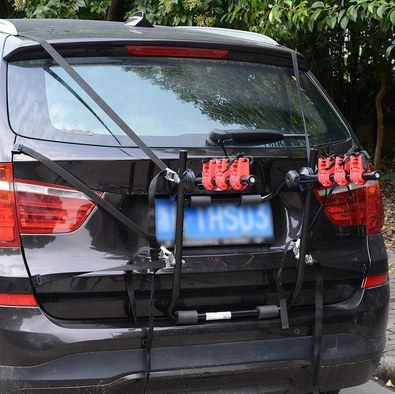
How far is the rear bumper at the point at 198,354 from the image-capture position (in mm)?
2781

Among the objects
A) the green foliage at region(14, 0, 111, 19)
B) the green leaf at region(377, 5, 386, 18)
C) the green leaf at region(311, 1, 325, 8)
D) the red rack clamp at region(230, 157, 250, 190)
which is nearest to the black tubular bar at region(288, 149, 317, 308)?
the red rack clamp at region(230, 157, 250, 190)

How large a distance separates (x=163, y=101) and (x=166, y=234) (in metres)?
0.57

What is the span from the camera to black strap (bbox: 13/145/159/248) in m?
2.77

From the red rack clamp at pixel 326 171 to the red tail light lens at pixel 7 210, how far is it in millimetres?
1120

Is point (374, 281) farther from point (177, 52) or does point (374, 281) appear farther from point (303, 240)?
point (177, 52)

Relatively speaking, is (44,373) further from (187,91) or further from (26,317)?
(187,91)

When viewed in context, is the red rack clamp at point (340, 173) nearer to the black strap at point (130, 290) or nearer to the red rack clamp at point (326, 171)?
the red rack clamp at point (326, 171)

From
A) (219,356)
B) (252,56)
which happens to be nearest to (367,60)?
(252,56)

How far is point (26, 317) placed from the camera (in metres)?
2.79

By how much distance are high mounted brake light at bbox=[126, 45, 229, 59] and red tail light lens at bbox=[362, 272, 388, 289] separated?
112 centimetres

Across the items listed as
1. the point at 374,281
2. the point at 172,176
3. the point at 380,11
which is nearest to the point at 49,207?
the point at 172,176

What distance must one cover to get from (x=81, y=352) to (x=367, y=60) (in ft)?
30.9

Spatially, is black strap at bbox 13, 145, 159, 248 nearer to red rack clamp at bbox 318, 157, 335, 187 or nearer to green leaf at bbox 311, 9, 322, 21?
red rack clamp at bbox 318, 157, 335, 187

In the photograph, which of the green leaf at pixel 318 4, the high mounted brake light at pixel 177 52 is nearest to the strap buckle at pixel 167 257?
the high mounted brake light at pixel 177 52
